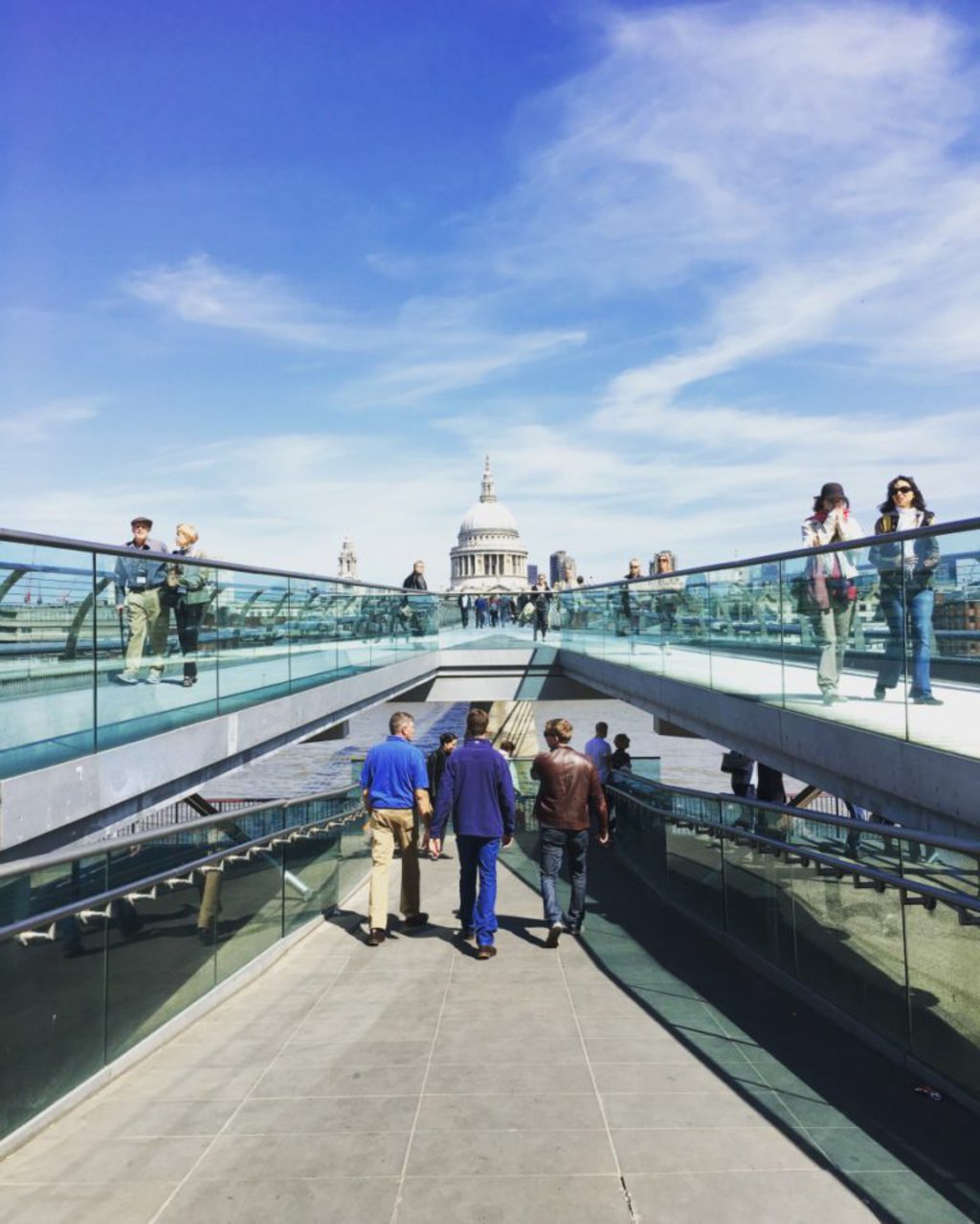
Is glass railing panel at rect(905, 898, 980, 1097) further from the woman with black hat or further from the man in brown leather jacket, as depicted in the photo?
the man in brown leather jacket

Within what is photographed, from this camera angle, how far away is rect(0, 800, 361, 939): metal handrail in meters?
4.33

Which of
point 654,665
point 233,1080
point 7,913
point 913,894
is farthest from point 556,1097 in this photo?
point 654,665

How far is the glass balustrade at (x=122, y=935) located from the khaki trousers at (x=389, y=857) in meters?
0.65

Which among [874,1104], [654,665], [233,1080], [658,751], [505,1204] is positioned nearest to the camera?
[505,1204]

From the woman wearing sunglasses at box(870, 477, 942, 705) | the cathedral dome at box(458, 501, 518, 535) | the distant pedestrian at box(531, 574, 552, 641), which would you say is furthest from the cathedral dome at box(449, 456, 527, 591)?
the woman wearing sunglasses at box(870, 477, 942, 705)

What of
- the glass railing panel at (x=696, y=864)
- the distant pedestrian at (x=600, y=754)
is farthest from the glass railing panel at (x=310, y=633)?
the glass railing panel at (x=696, y=864)

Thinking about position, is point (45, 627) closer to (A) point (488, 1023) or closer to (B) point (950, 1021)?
(A) point (488, 1023)

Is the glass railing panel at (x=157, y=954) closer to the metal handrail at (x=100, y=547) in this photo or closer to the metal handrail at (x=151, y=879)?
the metal handrail at (x=151, y=879)

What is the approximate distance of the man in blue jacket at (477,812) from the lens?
7.60 m

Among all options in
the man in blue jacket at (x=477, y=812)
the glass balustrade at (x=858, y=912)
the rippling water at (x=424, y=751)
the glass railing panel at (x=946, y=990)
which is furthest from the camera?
the rippling water at (x=424, y=751)

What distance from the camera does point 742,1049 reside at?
5.28 meters

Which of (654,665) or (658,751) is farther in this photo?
(658,751)

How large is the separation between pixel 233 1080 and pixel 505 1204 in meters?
1.84

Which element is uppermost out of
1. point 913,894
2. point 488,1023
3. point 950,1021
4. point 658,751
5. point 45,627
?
point 45,627
